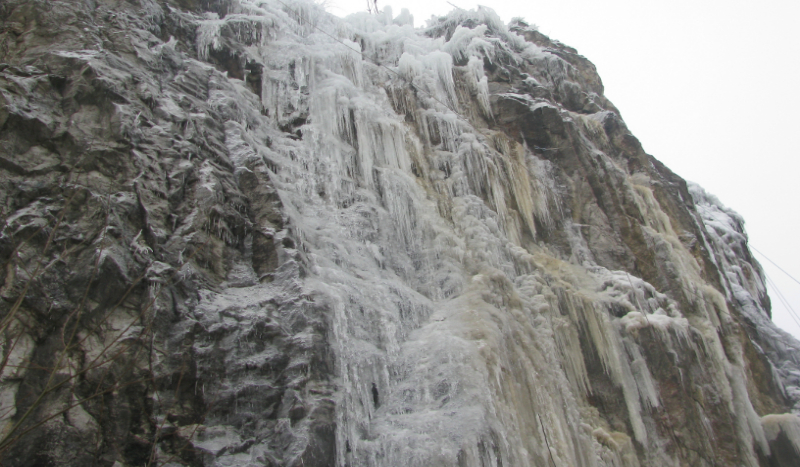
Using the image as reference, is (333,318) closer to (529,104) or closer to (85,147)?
(85,147)

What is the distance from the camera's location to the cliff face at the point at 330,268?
15.7ft

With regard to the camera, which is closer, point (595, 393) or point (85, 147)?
point (85, 147)

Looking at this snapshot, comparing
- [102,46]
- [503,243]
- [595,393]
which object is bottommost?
[595,393]

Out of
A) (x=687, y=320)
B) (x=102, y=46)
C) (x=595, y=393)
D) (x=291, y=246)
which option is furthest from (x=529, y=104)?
(x=102, y=46)

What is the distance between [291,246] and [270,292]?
0.80 m

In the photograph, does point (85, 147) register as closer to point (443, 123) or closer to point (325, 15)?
point (443, 123)

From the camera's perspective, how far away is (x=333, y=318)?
19.4 ft

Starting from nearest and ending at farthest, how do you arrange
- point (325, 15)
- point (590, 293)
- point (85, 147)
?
point (85, 147), point (590, 293), point (325, 15)

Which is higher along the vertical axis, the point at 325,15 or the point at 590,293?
the point at 325,15

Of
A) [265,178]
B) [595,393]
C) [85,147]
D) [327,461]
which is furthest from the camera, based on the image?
[595,393]

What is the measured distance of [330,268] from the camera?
678 centimetres

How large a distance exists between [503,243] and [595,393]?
307 cm

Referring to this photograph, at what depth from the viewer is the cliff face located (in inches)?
189

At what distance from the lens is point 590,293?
935cm
